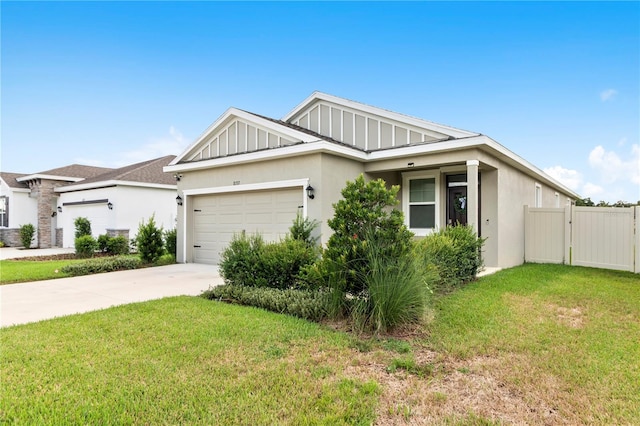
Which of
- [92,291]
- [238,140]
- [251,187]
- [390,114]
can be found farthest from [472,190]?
[92,291]

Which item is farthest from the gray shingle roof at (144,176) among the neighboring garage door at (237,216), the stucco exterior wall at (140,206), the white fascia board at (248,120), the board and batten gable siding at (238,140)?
the neighboring garage door at (237,216)

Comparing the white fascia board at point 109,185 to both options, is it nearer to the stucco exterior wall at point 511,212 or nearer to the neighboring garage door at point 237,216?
the neighboring garage door at point 237,216

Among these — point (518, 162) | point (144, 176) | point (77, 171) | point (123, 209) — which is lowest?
point (123, 209)

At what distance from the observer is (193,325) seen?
16.0 ft

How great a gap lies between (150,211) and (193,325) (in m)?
15.2

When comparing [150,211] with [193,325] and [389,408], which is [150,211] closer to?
[193,325]

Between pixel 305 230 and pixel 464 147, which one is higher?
pixel 464 147

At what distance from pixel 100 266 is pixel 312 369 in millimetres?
9359

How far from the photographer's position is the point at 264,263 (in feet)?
23.0

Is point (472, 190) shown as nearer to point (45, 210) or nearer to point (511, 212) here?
point (511, 212)

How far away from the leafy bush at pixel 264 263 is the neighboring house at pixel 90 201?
12.4m

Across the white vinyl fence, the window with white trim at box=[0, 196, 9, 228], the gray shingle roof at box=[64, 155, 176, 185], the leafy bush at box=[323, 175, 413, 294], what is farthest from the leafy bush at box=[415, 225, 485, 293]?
the window with white trim at box=[0, 196, 9, 228]

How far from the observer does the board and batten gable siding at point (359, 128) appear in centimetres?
1028

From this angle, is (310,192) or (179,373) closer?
(179,373)
